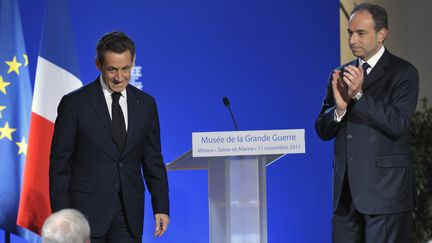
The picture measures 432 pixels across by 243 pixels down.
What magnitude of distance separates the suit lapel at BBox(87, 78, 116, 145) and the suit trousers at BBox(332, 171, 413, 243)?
1.14m

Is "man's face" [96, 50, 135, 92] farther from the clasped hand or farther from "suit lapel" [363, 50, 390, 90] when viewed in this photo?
"suit lapel" [363, 50, 390, 90]

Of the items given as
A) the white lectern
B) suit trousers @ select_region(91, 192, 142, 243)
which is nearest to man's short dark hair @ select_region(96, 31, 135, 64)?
suit trousers @ select_region(91, 192, 142, 243)

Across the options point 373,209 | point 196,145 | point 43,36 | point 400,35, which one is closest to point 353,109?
point 373,209

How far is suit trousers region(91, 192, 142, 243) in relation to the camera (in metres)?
3.28

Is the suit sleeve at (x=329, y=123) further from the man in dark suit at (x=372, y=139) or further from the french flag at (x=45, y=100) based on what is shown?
the french flag at (x=45, y=100)

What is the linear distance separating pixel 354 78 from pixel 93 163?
→ 1231mm

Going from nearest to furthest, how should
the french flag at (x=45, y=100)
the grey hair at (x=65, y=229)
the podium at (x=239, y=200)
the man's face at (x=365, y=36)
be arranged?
1. the grey hair at (x=65, y=229)
2. the man's face at (x=365, y=36)
3. the podium at (x=239, y=200)
4. the french flag at (x=45, y=100)

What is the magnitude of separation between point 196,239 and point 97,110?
3239mm

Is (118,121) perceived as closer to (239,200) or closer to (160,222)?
(160,222)

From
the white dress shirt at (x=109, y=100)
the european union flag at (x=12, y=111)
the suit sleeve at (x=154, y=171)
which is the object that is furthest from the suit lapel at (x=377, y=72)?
the european union flag at (x=12, y=111)

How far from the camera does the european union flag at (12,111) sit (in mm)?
4633

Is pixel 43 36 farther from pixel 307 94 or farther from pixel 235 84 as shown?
pixel 307 94

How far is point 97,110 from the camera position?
331 cm

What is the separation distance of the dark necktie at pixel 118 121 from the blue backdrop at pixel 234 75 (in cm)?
296
